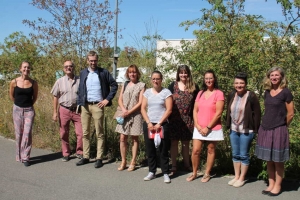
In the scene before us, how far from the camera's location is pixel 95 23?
11.5 metres

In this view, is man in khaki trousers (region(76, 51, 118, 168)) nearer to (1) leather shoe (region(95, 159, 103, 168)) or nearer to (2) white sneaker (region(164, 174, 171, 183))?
(1) leather shoe (region(95, 159, 103, 168))

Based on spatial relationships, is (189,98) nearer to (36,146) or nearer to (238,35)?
(238,35)

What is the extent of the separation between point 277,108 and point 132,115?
2356mm

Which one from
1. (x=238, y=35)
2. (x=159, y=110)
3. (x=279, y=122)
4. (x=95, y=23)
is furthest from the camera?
(x=95, y=23)

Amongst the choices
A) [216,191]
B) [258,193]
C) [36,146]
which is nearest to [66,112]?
[36,146]

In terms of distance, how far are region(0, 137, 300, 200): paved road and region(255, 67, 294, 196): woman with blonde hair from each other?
532 millimetres

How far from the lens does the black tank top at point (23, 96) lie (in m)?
6.23

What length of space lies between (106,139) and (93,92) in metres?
1.40

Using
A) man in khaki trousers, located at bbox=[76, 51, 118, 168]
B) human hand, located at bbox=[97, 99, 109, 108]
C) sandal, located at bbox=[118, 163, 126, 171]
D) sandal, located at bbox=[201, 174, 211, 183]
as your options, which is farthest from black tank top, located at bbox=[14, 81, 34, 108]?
sandal, located at bbox=[201, 174, 211, 183]

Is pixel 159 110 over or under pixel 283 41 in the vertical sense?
under

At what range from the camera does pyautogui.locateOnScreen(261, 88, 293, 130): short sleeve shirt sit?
4570mm

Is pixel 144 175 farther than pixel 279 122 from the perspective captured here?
Yes

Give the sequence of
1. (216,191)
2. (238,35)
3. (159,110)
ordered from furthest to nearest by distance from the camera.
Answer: (238,35) < (159,110) < (216,191)

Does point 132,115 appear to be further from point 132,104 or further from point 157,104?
point 157,104
